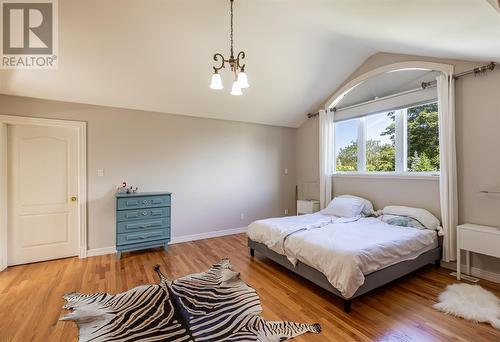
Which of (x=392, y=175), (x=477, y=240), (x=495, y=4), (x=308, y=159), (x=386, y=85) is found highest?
(x=386, y=85)

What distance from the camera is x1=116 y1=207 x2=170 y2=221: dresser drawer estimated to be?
12.0 ft

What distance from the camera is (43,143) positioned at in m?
3.52

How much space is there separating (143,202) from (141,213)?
6.8 inches

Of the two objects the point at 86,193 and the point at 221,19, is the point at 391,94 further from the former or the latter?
the point at 86,193

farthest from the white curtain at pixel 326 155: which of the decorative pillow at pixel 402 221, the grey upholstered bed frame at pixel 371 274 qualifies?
the grey upholstered bed frame at pixel 371 274

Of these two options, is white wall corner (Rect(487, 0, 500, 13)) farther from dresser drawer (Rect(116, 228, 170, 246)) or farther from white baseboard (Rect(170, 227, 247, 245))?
white baseboard (Rect(170, 227, 247, 245))

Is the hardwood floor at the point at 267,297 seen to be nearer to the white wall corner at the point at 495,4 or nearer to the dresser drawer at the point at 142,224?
the dresser drawer at the point at 142,224

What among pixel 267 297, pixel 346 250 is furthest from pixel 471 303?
pixel 267 297

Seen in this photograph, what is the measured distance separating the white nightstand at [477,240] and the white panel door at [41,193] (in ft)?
17.4

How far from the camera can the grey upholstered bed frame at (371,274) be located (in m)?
2.37

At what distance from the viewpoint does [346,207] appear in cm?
400

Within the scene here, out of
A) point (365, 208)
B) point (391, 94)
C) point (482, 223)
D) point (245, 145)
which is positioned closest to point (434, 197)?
point (482, 223)

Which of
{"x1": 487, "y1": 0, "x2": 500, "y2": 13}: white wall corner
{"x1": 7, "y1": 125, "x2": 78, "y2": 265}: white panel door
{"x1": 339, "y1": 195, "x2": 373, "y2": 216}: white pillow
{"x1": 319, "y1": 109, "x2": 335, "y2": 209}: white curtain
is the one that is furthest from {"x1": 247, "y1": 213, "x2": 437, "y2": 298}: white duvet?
{"x1": 7, "y1": 125, "x2": 78, "y2": 265}: white panel door

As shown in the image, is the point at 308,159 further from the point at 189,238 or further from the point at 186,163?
the point at 189,238
